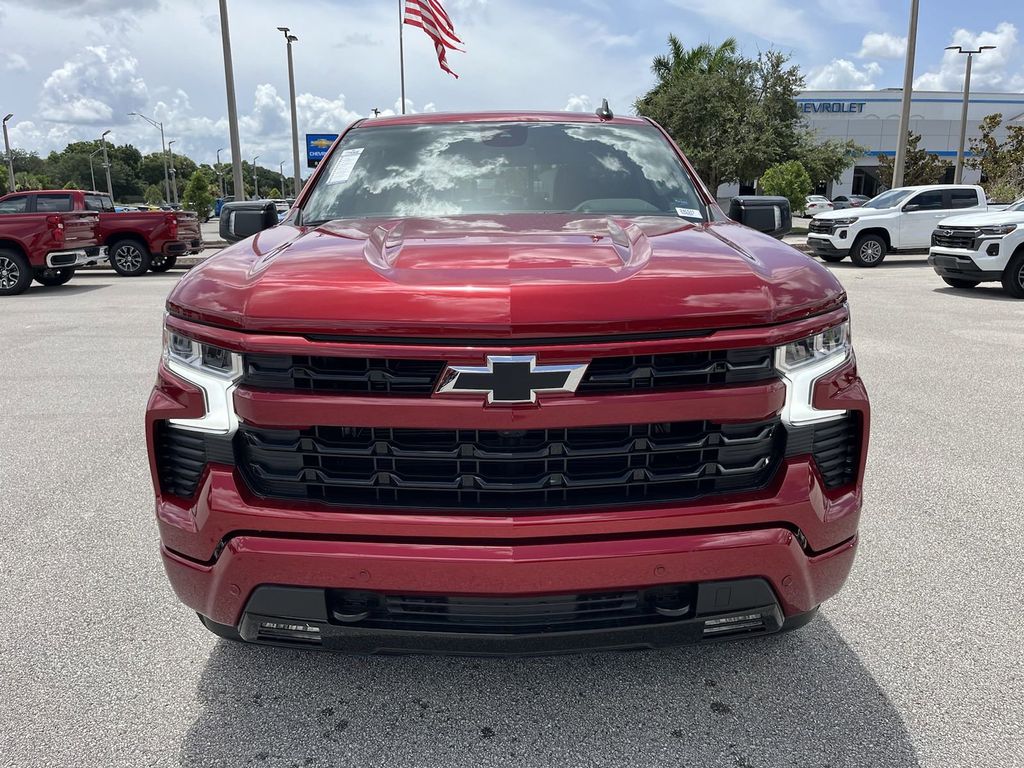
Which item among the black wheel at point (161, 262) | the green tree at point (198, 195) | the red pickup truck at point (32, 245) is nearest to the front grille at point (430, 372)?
the red pickup truck at point (32, 245)

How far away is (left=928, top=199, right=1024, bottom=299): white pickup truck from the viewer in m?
11.9

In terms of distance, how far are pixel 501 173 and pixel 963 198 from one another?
17.0 metres

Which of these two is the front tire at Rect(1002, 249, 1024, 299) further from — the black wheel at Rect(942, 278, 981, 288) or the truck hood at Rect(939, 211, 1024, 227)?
the black wheel at Rect(942, 278, 981, 288)

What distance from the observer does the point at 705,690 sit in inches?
98.6

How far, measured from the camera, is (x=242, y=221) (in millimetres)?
3561

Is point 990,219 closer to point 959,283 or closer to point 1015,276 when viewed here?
point 1015,276

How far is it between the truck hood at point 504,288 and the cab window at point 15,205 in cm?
1483

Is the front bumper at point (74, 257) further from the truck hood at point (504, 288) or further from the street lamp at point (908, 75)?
the street lamp at point (908, 75)

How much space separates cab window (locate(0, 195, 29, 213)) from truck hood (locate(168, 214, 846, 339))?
1483cm

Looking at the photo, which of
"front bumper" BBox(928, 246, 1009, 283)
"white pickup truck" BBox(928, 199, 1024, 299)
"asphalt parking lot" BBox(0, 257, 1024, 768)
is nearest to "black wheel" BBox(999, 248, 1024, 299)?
"white pickup truck" BBox(928, 199, 1024, 299)

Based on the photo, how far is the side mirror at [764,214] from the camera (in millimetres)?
3533

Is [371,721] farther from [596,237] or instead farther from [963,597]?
[963,597]

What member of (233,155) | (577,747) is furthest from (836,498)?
→ (233,155)

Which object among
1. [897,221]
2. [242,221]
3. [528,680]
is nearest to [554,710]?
[528,680]
